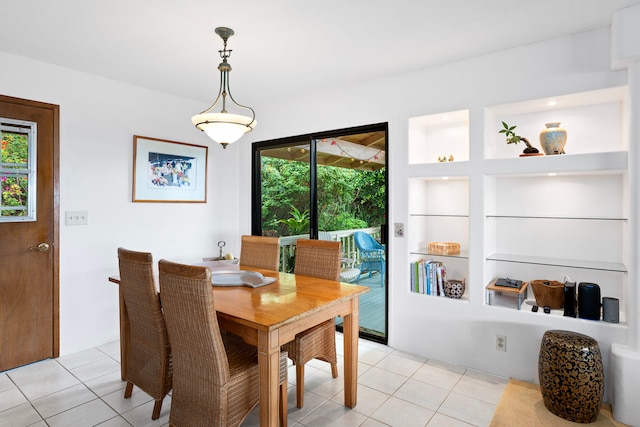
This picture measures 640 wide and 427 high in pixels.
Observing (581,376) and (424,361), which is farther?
(424,361)

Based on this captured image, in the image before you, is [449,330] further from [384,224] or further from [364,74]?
[364,74]

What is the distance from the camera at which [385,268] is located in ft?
11.0

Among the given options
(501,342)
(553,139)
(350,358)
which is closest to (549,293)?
(501,342)

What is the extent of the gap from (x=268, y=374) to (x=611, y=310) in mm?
2209

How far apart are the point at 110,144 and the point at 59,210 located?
0.75 meters

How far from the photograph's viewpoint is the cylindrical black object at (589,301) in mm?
2363

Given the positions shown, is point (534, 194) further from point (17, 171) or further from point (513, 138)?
point (17, 171)

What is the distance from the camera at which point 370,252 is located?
144 inches

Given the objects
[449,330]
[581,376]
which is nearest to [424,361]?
[449,330]

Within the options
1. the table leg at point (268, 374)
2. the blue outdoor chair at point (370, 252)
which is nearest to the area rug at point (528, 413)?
the table leg at point (268, 374)

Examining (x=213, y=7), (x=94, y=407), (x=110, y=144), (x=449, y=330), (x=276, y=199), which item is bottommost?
(x=94, y=407)

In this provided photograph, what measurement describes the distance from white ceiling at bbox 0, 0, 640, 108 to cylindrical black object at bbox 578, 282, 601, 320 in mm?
1693

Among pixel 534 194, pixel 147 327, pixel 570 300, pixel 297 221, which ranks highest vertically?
pixel 534 194

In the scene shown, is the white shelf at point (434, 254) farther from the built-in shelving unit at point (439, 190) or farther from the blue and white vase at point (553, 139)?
the blue and white vase at point (553, 139)
